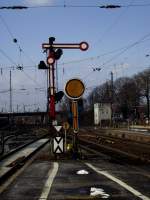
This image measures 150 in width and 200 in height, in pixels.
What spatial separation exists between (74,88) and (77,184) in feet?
27.6

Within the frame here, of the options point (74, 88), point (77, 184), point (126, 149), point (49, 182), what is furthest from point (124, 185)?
point (126, 149)

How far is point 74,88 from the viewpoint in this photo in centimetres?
2091

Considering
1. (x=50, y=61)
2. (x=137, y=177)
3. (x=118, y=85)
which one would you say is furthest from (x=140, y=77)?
(x=137, y=177)

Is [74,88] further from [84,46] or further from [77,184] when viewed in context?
[77,184]

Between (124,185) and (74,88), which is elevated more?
(74,88)

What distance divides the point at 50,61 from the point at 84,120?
462ft

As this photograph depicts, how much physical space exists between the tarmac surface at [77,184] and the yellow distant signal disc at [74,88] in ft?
12.7

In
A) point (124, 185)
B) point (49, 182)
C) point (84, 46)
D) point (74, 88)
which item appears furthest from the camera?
point (84, 46)

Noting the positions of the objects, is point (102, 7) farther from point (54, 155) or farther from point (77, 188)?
point (77, 188)

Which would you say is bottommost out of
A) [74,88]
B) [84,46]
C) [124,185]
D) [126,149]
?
[124,185]

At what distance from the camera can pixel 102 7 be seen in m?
24.5

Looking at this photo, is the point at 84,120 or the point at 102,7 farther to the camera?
the point at 84,120

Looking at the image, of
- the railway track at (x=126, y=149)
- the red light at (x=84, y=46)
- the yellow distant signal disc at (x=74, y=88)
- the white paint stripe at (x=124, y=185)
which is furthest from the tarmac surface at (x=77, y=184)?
the red light at (x=84, y=46)

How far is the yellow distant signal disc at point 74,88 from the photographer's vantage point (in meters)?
20.8
